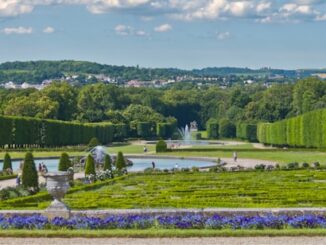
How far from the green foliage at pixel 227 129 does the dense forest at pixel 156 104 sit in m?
2.31

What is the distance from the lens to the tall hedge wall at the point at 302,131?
2367 inches

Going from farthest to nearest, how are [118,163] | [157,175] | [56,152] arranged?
[56,152] → [118,163] → [157,175]

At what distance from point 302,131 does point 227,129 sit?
43637 mm

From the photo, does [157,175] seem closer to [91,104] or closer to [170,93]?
[91,104]

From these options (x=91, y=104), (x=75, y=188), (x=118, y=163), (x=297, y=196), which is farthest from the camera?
(x=91, y=104)

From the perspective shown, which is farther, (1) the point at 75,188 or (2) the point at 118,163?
(2) the point at 118,163

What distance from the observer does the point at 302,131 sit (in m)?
64.2

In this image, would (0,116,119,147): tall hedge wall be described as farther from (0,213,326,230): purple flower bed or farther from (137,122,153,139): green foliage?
(0,213,326,230): purple flower bed

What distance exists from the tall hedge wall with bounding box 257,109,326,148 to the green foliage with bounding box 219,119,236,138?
97.5 feet

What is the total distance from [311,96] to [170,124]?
2004cm

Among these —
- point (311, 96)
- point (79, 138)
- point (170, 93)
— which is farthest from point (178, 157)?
point (170, 93)

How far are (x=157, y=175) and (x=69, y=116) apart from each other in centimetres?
6415

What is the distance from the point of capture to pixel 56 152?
6009 centimetres

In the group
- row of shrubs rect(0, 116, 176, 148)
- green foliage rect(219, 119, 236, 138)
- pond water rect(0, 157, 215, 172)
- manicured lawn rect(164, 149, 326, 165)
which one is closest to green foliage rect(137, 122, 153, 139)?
green foliage rect(219, 119, 236, 138)
